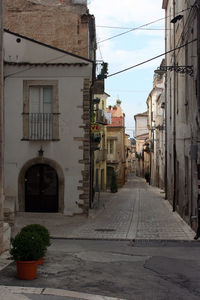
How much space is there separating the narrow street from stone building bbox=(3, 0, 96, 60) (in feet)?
33.5

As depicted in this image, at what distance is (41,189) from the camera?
19.7 metres

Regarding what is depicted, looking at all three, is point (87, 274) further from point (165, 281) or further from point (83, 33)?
point (83, 33)

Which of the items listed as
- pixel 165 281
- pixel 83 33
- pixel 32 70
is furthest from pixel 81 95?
pixel 165 281

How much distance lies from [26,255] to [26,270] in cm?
26

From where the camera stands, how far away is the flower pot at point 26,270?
26.1ft

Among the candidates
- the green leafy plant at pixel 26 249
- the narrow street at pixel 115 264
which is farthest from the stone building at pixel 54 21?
the green leafy plant at pixel 26 249

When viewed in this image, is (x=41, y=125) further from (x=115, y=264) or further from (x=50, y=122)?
(x=115, y=264)

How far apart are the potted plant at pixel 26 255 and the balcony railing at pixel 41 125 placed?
37.1 ft

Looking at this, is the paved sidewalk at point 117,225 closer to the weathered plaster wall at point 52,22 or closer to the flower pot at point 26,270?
the flower pot at point 26,270

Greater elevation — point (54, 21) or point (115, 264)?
point (54, 21)

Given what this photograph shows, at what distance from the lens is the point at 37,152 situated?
19312 mm

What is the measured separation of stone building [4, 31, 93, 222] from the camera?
752 inches

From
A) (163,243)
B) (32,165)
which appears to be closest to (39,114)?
(32,165)

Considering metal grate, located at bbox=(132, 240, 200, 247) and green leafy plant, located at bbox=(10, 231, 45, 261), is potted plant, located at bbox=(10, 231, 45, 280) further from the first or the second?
metal grate, located at bbox=(132, 240, 200, 247)
